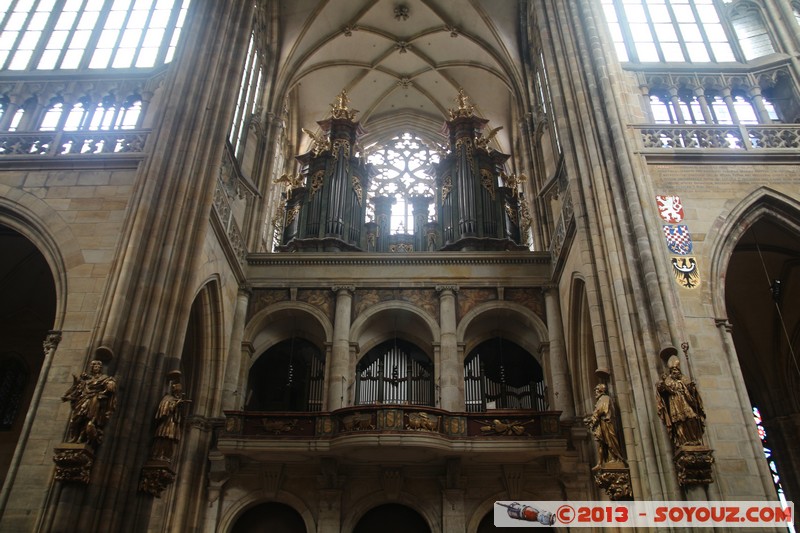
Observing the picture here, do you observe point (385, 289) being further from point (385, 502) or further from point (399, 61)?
point (399, 61)

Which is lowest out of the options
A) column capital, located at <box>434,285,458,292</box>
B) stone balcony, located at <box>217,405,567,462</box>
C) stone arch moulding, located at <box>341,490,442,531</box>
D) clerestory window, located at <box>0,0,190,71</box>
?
stone arch moulding, located at <box>341,490,442,531</box>

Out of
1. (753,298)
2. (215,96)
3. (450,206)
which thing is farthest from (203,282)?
(753,298)

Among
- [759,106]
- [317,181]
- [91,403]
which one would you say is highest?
[317,181]

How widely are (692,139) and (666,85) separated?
71.2 inches

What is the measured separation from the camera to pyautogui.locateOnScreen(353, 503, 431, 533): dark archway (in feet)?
45.1

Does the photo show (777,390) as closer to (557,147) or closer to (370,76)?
(557,147)

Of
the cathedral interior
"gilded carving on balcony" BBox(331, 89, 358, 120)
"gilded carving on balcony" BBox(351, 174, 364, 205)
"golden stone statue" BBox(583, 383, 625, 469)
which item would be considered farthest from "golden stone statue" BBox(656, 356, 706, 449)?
"gilded carving on balcony" BBox(331, 89, 358, 120)

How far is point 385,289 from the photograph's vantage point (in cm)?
1612

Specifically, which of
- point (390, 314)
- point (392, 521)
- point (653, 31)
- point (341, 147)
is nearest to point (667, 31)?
point (653, 31)

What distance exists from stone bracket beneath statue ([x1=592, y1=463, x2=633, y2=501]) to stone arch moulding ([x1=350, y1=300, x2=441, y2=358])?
6474 millimetres

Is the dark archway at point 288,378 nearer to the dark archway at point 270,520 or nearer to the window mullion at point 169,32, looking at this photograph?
the dark archway at point 270,520

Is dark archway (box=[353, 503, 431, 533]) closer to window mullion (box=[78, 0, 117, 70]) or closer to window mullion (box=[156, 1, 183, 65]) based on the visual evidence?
window mullion (box=[156, 1, 183, 65])

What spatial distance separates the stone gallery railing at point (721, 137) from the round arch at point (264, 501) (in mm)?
10158

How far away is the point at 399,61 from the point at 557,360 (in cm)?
1410
